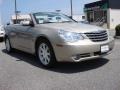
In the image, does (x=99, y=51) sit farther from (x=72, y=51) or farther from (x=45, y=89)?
(x=45, y=89)

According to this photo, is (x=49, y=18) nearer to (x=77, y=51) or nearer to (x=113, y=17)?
(x=77, y=51)

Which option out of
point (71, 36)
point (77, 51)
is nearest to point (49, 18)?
point (71, 36)

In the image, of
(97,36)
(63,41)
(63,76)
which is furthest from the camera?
(97,36)

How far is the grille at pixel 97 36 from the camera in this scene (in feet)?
19.5

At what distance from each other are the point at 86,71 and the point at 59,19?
2.22 meters

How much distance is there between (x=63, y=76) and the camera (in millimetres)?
5633

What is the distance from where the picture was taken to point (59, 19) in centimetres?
753

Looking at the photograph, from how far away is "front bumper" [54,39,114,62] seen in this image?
5.70 metres

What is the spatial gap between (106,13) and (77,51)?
3370 cm

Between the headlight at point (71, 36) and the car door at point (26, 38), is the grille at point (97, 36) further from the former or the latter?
the car door at point (26, 38)

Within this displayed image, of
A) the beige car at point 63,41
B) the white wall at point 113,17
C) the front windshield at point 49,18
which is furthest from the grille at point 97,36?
the white wall at point 113,17

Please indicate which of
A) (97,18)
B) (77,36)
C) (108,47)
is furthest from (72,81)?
(97,18)

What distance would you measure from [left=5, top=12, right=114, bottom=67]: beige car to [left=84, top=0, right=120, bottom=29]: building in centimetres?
3068

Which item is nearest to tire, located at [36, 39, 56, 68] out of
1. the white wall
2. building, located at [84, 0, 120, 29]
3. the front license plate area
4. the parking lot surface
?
the parking lot surface
